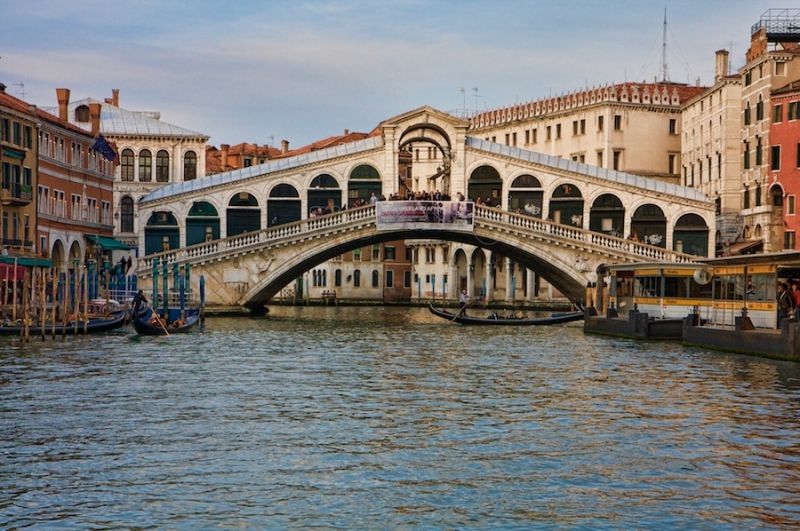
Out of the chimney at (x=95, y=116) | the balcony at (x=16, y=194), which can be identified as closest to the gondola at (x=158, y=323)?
the balcony at (x=16, y=194)

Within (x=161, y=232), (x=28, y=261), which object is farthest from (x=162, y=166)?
(x=28, y=261)

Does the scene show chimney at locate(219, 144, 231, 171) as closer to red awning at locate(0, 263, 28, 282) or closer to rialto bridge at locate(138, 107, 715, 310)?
rialto bridge at locate(138, 107, 715, 310)

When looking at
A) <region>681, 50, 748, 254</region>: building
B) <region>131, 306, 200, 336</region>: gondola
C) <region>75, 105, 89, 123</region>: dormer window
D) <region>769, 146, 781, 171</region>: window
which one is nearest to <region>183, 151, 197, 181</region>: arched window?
<region>75, 105, 89, 123</region>: dormer window

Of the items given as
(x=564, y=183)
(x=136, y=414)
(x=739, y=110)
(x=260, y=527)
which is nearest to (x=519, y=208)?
(x=564, y=183)

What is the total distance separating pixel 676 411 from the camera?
19.2 m

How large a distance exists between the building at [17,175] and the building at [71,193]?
0.93 metres

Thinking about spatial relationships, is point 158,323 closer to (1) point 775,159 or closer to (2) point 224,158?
(1) point 775,159

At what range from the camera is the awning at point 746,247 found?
152 ft

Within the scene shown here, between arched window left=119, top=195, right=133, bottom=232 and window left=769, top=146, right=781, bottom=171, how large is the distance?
29582 millimetres

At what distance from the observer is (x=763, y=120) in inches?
1811

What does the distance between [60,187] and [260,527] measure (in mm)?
37077

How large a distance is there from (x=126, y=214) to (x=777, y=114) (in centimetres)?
3037

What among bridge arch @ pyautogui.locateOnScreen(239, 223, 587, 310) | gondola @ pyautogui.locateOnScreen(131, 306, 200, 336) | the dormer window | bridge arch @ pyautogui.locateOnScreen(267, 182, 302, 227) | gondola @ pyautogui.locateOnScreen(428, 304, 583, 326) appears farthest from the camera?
the dormer window

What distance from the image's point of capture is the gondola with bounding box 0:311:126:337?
3247cm
